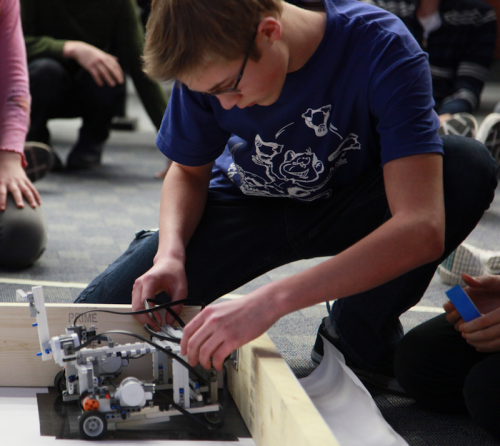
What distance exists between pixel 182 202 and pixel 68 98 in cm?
213

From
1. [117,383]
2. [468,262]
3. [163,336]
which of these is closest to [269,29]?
[163,336]

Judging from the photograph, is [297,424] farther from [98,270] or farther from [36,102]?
[36,102]

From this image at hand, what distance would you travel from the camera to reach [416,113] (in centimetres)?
83

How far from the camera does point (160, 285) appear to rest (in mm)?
956

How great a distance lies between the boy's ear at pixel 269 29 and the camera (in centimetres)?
79

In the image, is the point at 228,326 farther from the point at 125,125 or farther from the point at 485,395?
the point at 125,125

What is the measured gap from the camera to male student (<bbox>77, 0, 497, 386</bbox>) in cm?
78

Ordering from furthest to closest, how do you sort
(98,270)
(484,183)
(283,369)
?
(98,270) < (484,183) < (283,369)

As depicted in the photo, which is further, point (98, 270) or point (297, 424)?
point (98, 270)

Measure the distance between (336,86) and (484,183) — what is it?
30 centimetres

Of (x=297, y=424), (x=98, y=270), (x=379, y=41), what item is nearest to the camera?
(x=297, y=424)

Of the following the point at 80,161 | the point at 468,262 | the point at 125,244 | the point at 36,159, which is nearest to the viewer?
the point at 468,262

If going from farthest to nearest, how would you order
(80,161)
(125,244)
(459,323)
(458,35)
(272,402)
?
1. (80,161)
2. (458,35)
3. (125,244)
4. (459,323)
5. (272,402)

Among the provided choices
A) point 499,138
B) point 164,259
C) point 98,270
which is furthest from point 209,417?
point 499,138
